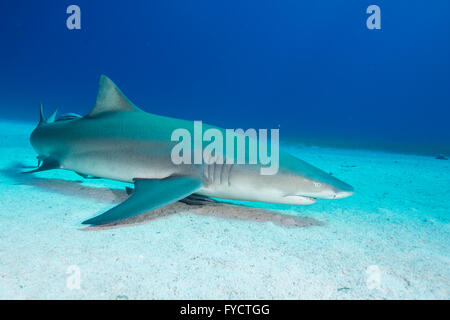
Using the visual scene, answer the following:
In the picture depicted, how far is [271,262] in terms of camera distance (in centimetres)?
190

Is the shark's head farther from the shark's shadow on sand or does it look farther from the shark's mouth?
the shark's shadow on sand

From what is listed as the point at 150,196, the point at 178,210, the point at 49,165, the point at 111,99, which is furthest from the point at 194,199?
the point at 49,165

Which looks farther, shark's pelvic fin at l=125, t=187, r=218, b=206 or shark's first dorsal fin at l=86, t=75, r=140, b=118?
shark's first dorsal fin at l=86, t=75, r=140, b=118

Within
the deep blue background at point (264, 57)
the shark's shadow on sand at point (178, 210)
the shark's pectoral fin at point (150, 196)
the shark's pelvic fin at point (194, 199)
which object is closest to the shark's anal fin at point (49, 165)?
the shark's shadow on sand at point (178, 210)

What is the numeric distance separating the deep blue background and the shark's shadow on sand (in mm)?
78148

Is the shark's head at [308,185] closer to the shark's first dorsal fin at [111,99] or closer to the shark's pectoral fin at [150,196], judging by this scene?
the shark's pectoral fin at [150,196]

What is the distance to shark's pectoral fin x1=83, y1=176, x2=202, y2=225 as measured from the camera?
2.19 metres

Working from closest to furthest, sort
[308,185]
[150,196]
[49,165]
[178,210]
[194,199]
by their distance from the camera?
1. [150,196]
2. [308,185]
3. [178,210]
4. [194,199]
5. [49,165]

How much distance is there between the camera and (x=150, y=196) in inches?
97.1

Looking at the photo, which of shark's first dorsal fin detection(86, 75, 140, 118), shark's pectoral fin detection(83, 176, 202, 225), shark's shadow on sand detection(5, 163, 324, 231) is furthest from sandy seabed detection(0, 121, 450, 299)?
shark's first dorsal fin detection(86, 75, 140, 118)

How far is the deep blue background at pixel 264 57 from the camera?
9262 cm

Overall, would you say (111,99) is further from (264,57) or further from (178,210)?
(264,57)

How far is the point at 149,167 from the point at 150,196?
687 millimetres
